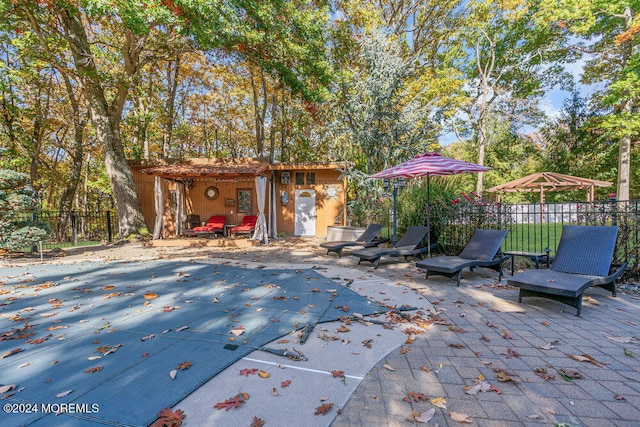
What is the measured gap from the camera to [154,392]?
1.93 metres

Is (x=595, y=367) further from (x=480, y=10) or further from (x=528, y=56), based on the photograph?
(x=528, y=56)

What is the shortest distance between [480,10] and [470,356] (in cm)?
1801

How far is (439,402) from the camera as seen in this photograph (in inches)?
72.3

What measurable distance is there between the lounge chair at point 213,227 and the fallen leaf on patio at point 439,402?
11.0m

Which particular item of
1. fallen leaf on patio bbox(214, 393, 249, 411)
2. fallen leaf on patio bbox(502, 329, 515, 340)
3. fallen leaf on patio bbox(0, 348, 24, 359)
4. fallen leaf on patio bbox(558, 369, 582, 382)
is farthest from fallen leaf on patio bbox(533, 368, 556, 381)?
fallen leaf on patio bbox(0, 348, 24, 359)

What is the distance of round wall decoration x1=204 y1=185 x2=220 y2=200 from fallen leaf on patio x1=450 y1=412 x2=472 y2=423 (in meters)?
12.7

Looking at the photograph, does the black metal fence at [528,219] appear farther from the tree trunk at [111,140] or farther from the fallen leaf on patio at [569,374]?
the tree trunk at [111,140]

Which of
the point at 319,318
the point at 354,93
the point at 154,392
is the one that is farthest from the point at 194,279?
the point at 354,93

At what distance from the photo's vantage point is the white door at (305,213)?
41.8 feet

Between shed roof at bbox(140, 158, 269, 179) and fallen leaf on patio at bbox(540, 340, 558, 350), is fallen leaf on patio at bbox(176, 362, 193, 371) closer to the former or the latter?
fallen leaf on patio at bbox(540, 340, 558, 350)

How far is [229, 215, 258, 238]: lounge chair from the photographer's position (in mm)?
11430

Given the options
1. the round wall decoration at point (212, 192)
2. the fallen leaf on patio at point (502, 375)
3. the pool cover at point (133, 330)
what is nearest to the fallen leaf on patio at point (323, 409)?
the pool cover at point (133, 330)

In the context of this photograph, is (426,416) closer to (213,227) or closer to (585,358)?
(585,358)

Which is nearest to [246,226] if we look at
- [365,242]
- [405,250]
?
[365,242]
